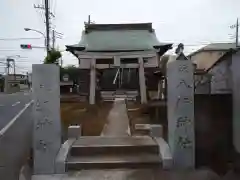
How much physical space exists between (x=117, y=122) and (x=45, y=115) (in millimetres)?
4576

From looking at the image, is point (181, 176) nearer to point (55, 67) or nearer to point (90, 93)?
point (55, 67)

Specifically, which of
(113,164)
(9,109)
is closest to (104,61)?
(113,164)

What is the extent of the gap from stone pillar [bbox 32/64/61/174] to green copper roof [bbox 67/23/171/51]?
691 cm

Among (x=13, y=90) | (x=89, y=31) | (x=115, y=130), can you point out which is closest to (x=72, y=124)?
(x=115, y=130)

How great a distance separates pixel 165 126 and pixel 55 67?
3381 millimetres

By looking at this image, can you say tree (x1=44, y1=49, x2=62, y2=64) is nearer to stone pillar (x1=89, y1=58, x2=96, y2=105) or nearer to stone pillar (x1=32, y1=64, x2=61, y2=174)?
stone pillar (x1=89, y1=58, x2=96, y2=105)

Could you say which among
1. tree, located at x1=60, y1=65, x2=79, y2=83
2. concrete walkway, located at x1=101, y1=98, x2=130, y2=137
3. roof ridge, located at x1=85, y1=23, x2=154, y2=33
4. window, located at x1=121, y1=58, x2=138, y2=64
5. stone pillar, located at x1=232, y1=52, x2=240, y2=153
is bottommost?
concrete walkway, located at x1=101, y1=98, x2=130, y2=137

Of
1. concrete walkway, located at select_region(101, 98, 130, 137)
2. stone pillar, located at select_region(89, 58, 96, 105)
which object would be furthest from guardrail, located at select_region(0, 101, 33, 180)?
stone pillar, located at select_region(89, 58, 96, 105)

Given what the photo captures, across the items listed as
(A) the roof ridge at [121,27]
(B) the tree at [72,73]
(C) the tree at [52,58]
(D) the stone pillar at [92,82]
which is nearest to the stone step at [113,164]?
(C) the tree at [52,58]

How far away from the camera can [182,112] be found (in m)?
6.38

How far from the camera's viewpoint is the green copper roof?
1369 centimetres

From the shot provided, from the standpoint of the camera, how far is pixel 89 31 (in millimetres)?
15758

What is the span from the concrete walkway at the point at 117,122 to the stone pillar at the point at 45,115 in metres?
2.56

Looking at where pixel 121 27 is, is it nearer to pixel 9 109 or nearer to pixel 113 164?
pixel 9 109
